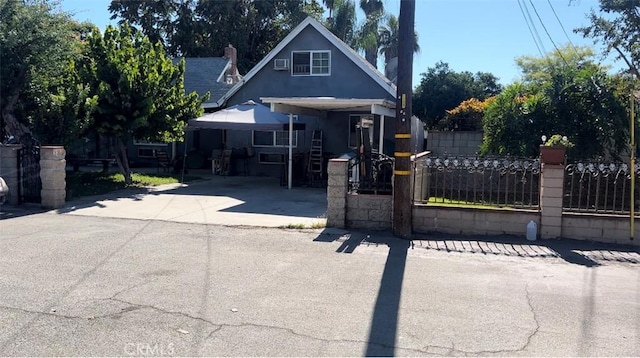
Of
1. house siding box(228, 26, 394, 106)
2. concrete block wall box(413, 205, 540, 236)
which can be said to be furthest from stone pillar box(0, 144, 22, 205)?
house siding box(228, 26, 394, 106)

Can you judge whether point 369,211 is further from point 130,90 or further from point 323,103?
point 130,90

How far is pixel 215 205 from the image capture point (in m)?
11.9

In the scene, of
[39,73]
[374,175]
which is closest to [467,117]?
[374,175]

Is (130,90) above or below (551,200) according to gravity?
above

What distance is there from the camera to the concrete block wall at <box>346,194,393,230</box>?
8938 mm

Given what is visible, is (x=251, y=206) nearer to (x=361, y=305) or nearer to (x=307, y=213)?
(x=307, y=213)

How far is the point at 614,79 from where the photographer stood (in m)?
12.3

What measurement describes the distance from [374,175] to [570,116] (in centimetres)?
606

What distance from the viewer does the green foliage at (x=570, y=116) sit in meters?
11.7

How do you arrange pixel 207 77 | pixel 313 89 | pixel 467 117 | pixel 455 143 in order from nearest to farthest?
pixel 455 143 → pixel 313 89 → pixel 207 77 → pixel 467 117

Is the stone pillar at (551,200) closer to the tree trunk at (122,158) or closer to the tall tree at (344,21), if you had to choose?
the tree trunk at (122,158)

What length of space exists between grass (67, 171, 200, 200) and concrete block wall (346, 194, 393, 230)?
7.49 meters

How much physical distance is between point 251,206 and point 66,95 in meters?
5.47

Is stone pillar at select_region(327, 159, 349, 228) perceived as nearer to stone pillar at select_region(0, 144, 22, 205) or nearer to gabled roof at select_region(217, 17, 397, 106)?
stone pillar at select_region(0, 144, 22, 205)
